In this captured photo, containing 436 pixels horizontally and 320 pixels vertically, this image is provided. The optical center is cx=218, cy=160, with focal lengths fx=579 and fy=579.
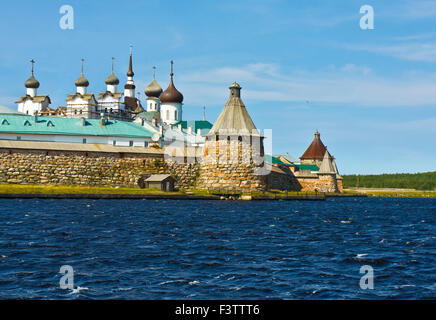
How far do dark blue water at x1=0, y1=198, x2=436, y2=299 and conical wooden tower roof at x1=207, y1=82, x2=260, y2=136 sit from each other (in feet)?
130

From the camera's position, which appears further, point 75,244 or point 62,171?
point 62,171

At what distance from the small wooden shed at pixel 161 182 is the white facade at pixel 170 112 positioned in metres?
39.3

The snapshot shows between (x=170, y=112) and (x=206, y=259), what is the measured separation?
90.3 metres

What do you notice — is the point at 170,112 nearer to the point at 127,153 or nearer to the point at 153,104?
the point at 153,104

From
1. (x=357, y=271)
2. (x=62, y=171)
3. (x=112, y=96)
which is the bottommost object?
(x=357, y=271)

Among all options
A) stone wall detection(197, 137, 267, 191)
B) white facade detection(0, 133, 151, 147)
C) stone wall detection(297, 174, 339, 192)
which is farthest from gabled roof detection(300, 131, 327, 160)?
white facade detection(0, 133, 151, 147)

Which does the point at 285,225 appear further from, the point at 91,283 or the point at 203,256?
the point at 91,283

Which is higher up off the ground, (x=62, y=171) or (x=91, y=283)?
(x=62, y=171)

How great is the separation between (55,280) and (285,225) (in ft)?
71.6

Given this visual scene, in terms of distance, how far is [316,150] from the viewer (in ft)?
463

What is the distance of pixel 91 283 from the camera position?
16.4m

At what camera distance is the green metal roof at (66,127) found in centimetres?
7406

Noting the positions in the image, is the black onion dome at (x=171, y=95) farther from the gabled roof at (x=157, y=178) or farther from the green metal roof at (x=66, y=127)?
the gabled roof at (x=157, y=178)
